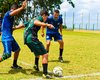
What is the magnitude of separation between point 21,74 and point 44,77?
0.97 meters

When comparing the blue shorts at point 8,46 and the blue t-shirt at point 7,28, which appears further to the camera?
the blue t-shirt at point 7,28

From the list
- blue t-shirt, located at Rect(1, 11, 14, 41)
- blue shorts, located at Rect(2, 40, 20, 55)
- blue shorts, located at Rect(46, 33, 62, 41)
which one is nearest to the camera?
blue shorts, located at Rect(2, 40, 20, 55)

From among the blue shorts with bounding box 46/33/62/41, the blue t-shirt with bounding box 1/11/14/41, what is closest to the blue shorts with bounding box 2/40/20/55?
the blue t-shirt with bounding box 1/11/14/41

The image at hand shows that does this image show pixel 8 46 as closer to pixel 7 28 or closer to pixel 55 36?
pixel 7 28

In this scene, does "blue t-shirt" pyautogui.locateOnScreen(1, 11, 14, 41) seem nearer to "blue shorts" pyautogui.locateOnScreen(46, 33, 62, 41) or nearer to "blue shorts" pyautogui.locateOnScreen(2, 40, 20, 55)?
"blue shorts" pyautogui.locateOnScreen(2, 40, 20, 55)

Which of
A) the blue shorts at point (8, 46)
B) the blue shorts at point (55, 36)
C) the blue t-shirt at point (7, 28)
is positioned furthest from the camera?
the blue shorts at point (55, 36)

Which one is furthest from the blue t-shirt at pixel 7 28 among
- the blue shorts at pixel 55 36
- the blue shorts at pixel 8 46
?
the blue shorts at pixel 55 36

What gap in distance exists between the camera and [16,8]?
34.6 feet

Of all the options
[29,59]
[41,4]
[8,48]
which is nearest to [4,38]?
[8,48]

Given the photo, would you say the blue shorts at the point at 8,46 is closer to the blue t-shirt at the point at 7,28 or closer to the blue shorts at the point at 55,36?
the blue t-shirt at the point at 7,28

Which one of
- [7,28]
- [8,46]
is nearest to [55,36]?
[7,28]

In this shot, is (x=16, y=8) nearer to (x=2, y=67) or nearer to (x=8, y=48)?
(x=8, y=48)

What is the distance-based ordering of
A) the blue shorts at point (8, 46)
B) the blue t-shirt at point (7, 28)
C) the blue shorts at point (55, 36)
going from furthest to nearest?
1. the blue shorts at point (55, 36)
2. the blue t-shirt at point (7, 28)
3. the blue shorts at point (8, 46)

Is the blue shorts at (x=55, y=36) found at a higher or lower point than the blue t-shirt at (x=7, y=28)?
lower
